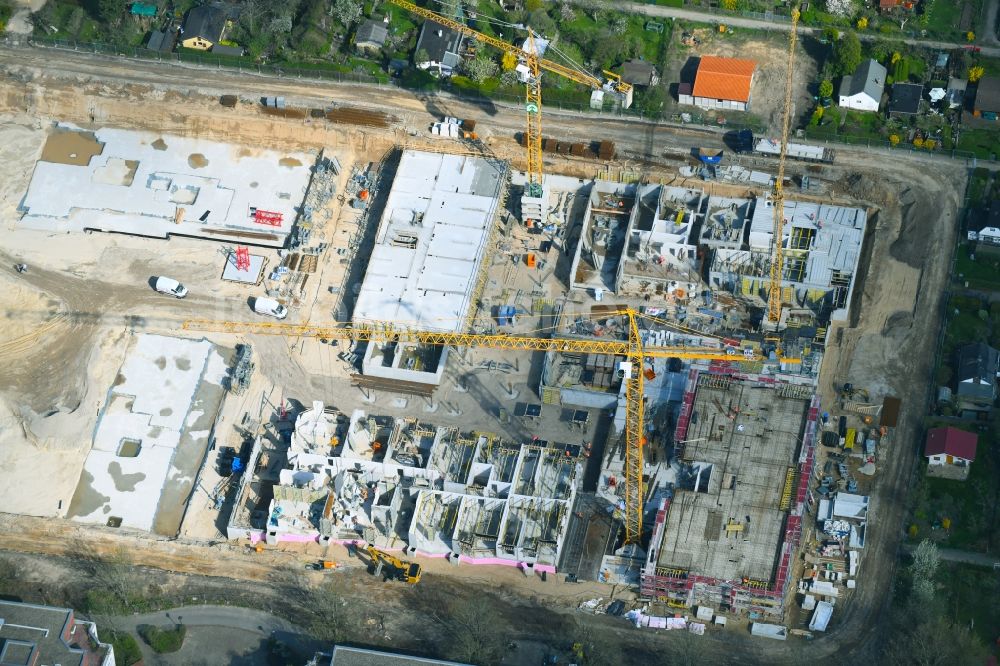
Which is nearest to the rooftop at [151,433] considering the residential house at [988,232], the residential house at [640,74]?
the residential house at [640,74]

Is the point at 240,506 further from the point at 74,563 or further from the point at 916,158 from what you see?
the point at 916,158

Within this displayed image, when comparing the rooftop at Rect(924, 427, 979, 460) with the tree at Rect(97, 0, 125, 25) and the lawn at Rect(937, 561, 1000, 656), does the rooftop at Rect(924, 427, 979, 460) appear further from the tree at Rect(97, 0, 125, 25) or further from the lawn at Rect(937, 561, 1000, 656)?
the tree at Rect(97, 0, 125, 25)

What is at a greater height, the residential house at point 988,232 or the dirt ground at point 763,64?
the dirt ground at point 763,64

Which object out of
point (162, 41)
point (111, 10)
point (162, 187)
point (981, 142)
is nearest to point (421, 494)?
point (162, 187)

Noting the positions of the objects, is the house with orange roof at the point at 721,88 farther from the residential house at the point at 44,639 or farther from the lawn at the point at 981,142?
the residential house at the point at 44,639

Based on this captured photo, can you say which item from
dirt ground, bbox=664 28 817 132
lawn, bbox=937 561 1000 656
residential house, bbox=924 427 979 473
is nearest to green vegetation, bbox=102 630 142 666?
lawn, bbox=937 561 1000 656

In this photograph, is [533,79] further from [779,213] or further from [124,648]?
[124,648]

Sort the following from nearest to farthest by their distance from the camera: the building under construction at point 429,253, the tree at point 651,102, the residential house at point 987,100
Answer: the building under construction at point 429,253, the residential house at point 987,100, the tree at point 651,102

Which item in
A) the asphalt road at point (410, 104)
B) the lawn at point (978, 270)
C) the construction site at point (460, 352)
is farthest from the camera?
the asphalt road at point (410, 104)
